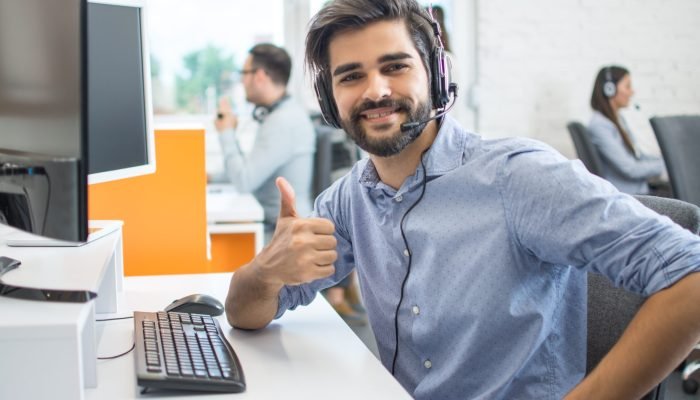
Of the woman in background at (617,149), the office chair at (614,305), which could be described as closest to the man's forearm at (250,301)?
the office chair at (614,305)

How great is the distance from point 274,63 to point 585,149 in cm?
163

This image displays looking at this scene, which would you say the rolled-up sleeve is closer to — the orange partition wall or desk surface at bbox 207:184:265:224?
the orange partition wall

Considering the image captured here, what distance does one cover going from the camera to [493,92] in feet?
14.3

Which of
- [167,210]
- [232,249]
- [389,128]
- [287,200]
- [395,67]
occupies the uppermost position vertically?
[395,67]

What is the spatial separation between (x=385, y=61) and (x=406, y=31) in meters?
0.07

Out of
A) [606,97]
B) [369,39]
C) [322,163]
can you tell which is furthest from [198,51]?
[369,39]

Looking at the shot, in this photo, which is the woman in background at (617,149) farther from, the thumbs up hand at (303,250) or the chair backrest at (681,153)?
the thumbs up hand at (303,250)

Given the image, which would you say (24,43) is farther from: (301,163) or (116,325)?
(301,163)

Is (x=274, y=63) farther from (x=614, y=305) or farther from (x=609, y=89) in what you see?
(x=614, y=305)

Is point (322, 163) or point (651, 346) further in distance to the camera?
point (322, 163)

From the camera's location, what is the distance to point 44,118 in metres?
0.86

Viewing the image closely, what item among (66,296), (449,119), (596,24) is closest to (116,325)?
(66,296)

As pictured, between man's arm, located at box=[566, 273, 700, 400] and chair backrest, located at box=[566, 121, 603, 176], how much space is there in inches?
115

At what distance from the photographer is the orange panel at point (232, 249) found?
2578 millimetres
